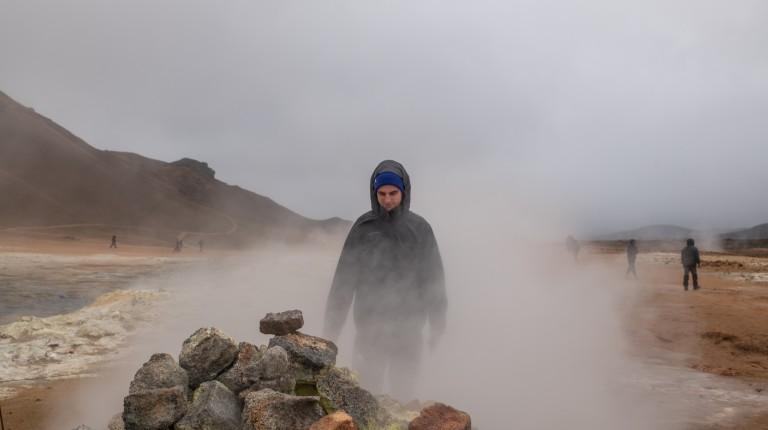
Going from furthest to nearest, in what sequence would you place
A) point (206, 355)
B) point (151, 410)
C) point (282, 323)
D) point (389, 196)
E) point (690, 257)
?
point (690, 257), point (389, 196), point (282, 323), point (206, 355), point (151, 410)

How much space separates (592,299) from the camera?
38.4 feet

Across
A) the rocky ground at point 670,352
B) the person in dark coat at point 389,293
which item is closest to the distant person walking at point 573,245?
the rocky ground at point 670,352

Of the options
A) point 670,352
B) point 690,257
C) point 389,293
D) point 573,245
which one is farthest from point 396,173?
point 573,245

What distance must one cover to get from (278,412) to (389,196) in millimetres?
1537

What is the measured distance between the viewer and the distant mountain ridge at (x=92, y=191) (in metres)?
62.3

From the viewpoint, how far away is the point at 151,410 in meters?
2.64

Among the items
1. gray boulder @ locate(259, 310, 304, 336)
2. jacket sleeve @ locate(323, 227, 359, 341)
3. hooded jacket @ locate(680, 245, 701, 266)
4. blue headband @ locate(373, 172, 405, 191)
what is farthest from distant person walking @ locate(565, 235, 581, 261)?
gray boulder @ locate(259, 310, 304, 336)

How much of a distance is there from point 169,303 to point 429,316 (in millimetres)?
7393

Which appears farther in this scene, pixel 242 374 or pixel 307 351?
pixel 307 351

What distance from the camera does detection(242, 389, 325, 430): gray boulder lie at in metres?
2.52

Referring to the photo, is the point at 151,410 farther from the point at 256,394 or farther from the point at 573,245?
the point at 573,245

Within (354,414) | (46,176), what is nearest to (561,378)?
(354,414)

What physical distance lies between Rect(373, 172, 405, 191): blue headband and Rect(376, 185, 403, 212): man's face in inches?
1.1

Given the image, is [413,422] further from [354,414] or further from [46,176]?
[46,176]
